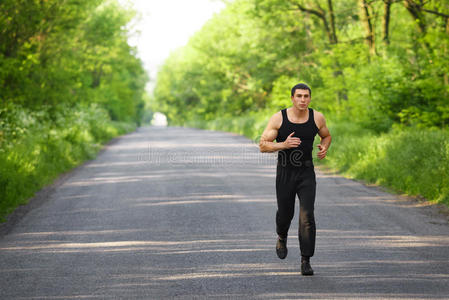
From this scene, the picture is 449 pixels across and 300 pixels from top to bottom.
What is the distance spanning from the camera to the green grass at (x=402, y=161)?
11766mm

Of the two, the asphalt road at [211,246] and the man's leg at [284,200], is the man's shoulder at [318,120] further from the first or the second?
the asphalt road at [211,246]

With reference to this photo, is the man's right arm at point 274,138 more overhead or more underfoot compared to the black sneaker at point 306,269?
more overhead

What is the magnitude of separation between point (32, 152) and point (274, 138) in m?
11.4

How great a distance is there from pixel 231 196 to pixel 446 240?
4826 mm

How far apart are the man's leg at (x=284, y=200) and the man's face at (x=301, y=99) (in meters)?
0.72

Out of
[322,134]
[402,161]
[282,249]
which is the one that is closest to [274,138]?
[322,134]

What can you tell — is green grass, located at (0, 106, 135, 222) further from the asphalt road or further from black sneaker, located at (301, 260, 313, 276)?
black sneaker, located at (301, 260, 313, 276)

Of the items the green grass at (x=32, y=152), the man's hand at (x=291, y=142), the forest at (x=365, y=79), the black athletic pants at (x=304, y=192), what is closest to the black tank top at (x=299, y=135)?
the black athletic pants at (x=304, y=192)

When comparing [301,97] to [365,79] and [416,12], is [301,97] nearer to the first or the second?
[365,79]

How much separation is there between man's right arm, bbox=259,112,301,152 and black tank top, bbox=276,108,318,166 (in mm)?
55

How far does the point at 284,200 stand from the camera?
6.54 metres

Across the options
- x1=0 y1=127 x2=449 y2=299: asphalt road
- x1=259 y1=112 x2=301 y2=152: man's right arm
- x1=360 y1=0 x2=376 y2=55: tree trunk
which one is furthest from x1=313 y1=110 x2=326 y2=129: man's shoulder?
x1=360 y1=0 x2=376 y2=55: tree trunk

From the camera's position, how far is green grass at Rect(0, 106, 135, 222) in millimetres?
12101

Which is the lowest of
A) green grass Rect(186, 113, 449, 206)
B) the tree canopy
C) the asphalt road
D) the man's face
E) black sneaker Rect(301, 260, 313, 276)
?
the asphalt road
